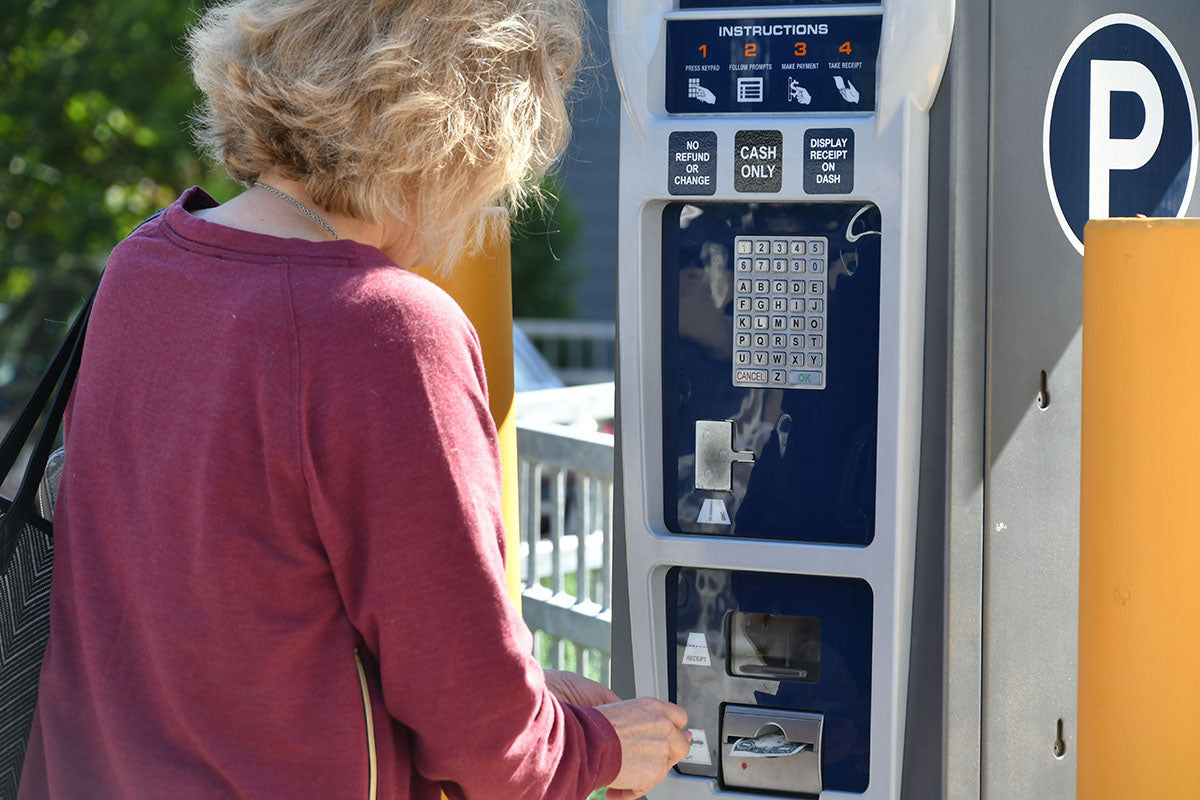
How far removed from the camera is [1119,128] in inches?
81.6

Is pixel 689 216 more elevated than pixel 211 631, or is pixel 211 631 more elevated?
pixel 689 216

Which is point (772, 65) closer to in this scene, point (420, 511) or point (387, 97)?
point (387, 97)

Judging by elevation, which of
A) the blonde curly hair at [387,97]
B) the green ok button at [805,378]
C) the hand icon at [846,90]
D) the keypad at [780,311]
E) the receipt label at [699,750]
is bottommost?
the receipt label at [699,750]

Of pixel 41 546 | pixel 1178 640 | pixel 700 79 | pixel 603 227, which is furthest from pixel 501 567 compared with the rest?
pixel 603 227

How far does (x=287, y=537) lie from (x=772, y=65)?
1100mm

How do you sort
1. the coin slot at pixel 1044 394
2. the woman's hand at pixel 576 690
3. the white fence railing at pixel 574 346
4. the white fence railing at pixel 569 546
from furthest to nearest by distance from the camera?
the white fence railing at pixel 574 346 < the white fence railing at pixel 569 546 < the coin slot at pixel 1044 394 < the woman's hand at pixel 576 690

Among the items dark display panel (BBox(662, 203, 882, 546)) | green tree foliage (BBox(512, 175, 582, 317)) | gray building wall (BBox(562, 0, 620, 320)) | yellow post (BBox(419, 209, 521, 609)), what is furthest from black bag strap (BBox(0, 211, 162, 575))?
gray building wall (BBox(562, 0, 620, 320))

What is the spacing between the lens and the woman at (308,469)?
127 cm

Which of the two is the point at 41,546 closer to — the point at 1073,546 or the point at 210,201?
the point at 210,201

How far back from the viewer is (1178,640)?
160 cm

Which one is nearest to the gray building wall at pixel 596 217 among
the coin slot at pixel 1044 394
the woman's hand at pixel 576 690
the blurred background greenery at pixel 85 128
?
the blurred background greenery at pixel 85 128

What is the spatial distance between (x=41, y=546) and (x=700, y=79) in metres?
1.15

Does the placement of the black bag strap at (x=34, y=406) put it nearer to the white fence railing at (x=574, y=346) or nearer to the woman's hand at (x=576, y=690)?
the woman's hand at (x=576, y=690)

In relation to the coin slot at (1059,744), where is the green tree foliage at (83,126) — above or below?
above
